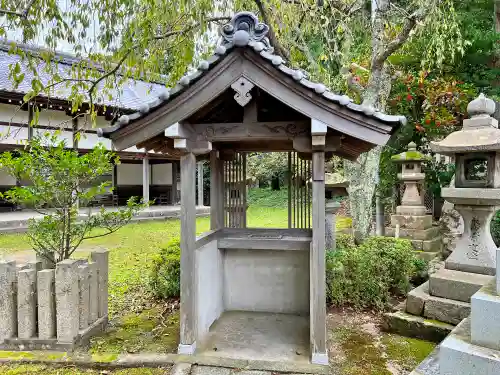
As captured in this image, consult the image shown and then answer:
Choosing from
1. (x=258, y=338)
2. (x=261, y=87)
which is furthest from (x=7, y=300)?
(x=261, y=87)

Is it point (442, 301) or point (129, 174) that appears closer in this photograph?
point (442, 301)

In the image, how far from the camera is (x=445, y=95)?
328 inches

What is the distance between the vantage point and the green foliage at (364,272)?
16.3ft

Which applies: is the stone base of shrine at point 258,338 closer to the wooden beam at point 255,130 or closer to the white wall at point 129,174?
the wooden beam at point 255,130

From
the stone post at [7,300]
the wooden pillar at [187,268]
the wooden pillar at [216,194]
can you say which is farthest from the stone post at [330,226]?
the stone post at [7,300]

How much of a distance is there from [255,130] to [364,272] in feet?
9.56

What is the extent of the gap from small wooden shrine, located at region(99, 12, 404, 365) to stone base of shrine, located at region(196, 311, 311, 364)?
12mm

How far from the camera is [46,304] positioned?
11.4ft

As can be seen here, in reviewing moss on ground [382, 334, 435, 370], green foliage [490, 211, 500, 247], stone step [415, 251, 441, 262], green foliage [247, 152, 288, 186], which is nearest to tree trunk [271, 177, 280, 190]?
green foliage [247, 152, 288, 186]

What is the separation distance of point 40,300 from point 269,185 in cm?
2174

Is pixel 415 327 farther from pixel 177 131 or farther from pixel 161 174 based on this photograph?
pixel 161 174

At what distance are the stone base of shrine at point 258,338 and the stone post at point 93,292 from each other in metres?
1.32

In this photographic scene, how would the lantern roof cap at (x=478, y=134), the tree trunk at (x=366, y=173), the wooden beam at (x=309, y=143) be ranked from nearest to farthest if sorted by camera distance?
the wooden beam at (x=309, y=143) → the lantern roof cap at (x=478, y=134) → the tree trunk at (x=366, y=173)

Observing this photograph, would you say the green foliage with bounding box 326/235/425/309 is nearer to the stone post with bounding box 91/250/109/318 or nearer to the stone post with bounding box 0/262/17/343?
the stone post with bounding box 91/250/109/318
